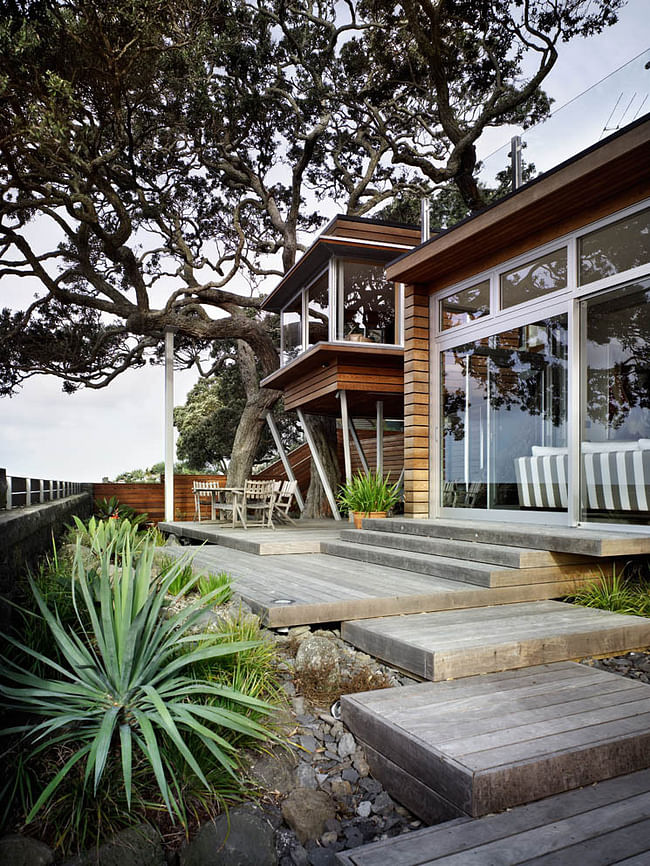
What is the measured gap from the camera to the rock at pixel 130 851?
75.9 inches

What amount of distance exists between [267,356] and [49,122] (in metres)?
7.35

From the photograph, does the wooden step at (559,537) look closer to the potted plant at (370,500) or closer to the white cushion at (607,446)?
the white cushion at (607,446)

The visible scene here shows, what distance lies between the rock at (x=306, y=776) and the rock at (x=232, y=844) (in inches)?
9.8

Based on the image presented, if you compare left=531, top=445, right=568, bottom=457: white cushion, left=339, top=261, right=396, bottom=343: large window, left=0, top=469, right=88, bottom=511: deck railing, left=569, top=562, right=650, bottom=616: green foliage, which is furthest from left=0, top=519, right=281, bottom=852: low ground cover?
left=339, top=261, right=396, bottom=343: large window

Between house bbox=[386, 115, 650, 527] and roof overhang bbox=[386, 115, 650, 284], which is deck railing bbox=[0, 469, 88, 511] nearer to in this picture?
house bbox=[386, 115, 650, 527]

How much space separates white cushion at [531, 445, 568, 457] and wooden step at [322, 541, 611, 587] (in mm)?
1118

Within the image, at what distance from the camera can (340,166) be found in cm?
1462

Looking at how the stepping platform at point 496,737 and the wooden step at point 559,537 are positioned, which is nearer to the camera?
the stepping platform at point 496,737

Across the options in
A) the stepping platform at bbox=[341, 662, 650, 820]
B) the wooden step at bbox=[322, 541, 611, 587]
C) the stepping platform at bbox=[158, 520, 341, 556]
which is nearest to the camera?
the stepping platform at bbox=[341, 662, 650, 820]

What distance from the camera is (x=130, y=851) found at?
1.97 m

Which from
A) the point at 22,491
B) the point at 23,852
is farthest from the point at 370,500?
the point at 23,852

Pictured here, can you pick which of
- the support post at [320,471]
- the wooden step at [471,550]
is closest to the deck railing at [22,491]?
the wooden step at [471,550]

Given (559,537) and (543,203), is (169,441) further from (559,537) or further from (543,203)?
(559,537)

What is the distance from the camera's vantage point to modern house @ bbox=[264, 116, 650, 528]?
471 centimetres
